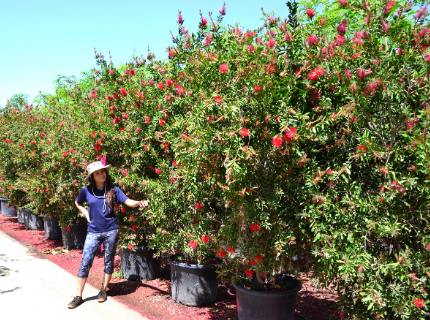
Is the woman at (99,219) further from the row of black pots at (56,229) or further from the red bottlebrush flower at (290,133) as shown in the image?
the row of black pots at (56,229)

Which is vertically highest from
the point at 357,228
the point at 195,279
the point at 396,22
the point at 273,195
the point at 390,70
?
the point at 396,22

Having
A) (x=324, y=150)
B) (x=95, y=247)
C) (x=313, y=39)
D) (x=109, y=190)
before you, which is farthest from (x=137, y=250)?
(x=313, y=39)

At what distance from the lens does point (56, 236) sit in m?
8.34

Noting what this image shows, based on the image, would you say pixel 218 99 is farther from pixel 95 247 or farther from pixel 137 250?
pixel 137 250

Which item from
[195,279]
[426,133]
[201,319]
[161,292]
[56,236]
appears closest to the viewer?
[426,133]

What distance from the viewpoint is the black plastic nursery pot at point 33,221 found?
9.75 m

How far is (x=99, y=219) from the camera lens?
4488mm

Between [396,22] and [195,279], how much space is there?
351 cm

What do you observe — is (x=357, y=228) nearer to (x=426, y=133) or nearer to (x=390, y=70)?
(x=426, y=133)

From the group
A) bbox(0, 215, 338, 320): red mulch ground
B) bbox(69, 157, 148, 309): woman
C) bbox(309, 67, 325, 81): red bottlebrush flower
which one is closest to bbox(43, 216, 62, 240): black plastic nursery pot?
bbox(0, 215, 338, 320): red mulch ground

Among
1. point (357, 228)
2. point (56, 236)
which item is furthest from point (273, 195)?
point (56, 236)

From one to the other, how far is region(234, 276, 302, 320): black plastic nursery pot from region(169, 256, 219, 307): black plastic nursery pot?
3.09 ft

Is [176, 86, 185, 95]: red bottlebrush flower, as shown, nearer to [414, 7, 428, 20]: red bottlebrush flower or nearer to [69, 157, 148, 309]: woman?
[69, 157, 148, 309]: woman

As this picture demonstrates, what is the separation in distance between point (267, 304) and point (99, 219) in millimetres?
2348
